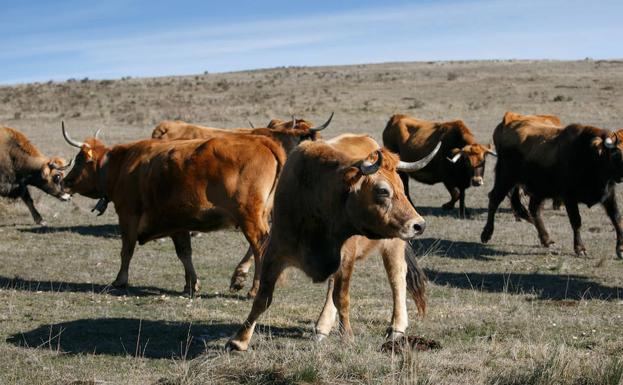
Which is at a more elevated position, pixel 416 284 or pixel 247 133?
pixel 247 133

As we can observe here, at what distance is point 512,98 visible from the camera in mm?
47750

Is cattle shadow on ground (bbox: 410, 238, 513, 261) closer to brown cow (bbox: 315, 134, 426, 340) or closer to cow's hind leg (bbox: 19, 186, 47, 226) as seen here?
brown cow (bbox: 315, 134, 426, 340)

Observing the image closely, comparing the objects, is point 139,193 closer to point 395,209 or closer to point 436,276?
point 436,276

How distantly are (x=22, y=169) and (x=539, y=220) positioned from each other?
9.17m

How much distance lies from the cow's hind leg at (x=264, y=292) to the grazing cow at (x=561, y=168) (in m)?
6.83

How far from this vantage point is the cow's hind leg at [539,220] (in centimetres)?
1310

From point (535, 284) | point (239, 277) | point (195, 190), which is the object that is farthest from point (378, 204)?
point (535, 284)

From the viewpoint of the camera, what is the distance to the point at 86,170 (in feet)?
38.0

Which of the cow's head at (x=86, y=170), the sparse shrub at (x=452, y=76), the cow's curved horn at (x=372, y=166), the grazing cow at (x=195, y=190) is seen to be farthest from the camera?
the sparse shrub at (x=452, y=76)

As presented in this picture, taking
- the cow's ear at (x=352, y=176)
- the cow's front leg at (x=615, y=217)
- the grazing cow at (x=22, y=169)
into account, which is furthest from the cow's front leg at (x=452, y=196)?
the cow's ear at (x=352, y=176)

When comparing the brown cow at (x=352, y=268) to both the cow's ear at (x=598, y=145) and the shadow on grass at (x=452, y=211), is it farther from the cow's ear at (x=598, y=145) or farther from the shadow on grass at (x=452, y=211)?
the shadow on grass at (x=452, y=211)

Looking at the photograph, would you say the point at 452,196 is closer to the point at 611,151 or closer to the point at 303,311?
the point at 611,151

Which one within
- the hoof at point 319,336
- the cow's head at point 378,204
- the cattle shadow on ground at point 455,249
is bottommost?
the cattle shadow on ground at point 455,249

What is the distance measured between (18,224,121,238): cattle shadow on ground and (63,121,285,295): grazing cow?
12.6 feet
